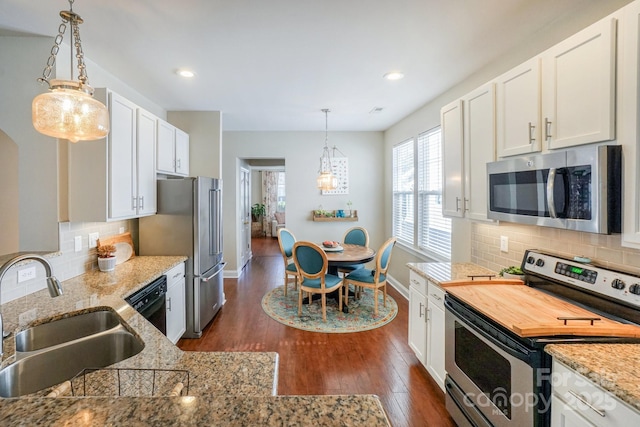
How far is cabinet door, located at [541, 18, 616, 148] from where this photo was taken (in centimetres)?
132

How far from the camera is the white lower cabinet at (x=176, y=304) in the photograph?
2.68m

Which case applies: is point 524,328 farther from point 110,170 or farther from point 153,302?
point 110,170

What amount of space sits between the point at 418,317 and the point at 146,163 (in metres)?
2.88

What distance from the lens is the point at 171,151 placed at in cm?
347

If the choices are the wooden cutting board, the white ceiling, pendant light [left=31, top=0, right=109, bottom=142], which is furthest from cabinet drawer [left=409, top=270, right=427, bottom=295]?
pendant light [left=31, top=0, right=109, bottom=142]

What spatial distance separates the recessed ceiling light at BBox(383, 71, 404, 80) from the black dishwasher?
281cm

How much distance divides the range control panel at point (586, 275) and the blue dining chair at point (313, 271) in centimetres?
196

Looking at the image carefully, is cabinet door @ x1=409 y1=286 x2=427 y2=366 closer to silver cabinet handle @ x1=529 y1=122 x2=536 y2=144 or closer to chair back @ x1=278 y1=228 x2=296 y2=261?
silver cabinet handle @ x1=529 y1=122 x2=536 y2=144

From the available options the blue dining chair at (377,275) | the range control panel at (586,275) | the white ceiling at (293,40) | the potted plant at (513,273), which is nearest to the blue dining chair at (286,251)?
the blue dining chair at (377,275)

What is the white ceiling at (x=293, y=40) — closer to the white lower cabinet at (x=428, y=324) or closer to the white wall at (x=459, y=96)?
the white wall at (x=459, y=96)

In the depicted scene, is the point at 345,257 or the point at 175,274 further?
the point at 345,257

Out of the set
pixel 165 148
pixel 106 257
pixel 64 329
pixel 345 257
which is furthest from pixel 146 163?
pixel 345 257

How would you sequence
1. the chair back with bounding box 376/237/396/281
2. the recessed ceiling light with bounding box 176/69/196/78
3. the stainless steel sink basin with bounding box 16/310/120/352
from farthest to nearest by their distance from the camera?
the chair back with bounding box 376/237/396/281 → the recessed ceiling light with bounding box 176/69/196/78 → the stainless steel sink basin with bounding box 16/310/120/352

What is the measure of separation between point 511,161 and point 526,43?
1.10 m
